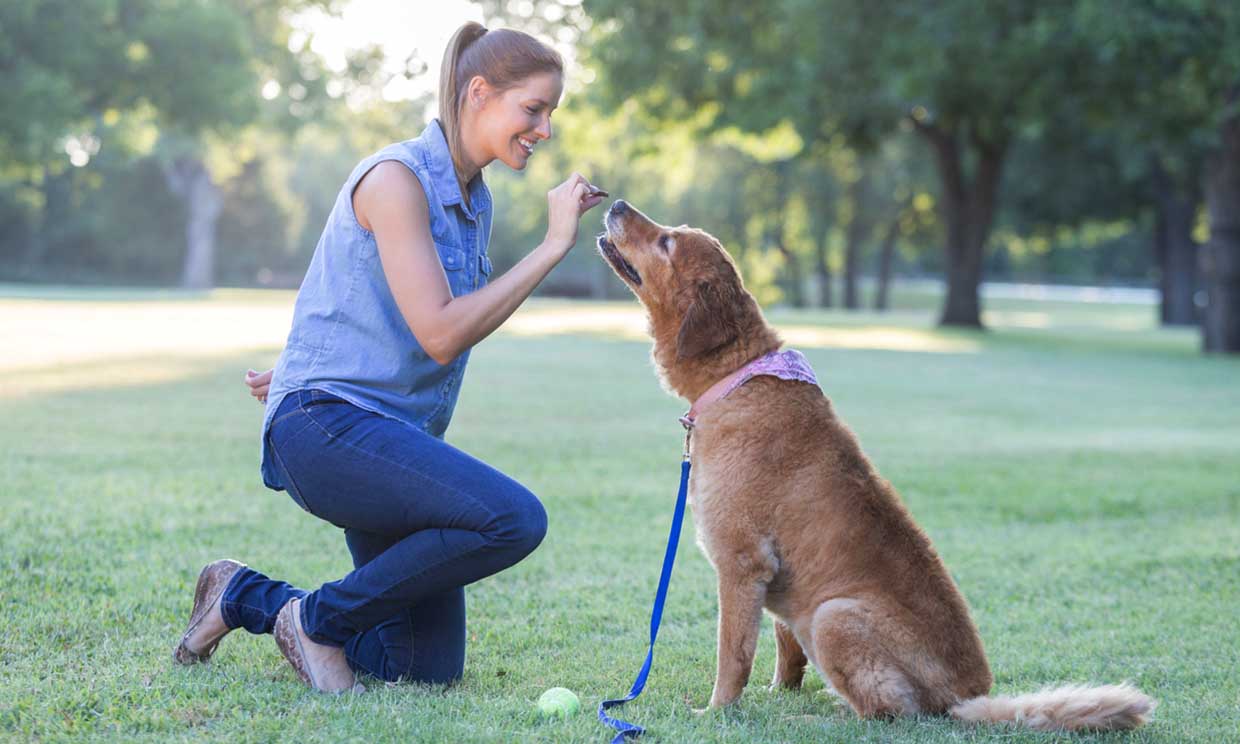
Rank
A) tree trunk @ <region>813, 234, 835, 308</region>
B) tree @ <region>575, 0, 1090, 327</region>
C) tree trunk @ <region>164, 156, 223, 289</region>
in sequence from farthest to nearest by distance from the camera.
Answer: tree trunk @ <region>164, 156, 223, 289</region> → tree trunk @ <region>813, 234, 835, 308</region> → tree @ <region>575, 0, 1090, 327</region>

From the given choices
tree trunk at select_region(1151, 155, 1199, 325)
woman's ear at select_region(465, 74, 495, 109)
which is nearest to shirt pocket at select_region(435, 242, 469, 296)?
woman's ear at select_region(465, 74, 495, 109)

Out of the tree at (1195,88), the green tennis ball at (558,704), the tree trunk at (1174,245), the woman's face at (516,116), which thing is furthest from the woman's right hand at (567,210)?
the tree trunk at (1174,245)

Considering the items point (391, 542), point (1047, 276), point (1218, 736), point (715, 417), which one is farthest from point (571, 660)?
point (1047, 276)

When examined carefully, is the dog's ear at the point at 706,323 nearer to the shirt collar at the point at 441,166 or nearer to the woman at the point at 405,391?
the woman at the point at 405,391

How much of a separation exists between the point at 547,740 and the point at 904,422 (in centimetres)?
1019

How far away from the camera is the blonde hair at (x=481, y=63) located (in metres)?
4.27

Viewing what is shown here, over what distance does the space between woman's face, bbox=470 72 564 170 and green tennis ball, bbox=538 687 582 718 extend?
5.86ft

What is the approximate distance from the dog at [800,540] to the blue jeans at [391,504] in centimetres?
72

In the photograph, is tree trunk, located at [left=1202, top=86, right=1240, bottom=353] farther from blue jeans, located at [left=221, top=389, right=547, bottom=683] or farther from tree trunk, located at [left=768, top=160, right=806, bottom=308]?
tree trunk, located at [left=768, top=160, right=806, bottom=308]

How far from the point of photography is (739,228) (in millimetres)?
56250

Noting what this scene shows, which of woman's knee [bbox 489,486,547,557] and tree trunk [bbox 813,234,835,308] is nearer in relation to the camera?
woman's knee [bbox 489,486,547,557]

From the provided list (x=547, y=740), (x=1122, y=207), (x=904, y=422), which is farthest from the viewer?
(x=1122, y=207)

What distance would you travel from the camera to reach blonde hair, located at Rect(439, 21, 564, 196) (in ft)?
14.0

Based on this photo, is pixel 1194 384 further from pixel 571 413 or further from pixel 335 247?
pixel 335 247
